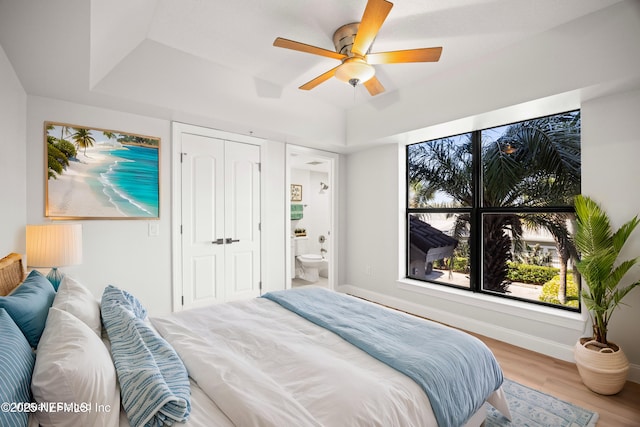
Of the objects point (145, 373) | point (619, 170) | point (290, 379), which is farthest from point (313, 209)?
point (145, 373)

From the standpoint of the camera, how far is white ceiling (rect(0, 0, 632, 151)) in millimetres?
1782

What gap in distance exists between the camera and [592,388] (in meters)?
2.20

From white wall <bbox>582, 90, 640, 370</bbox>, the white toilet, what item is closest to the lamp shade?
the white toilet

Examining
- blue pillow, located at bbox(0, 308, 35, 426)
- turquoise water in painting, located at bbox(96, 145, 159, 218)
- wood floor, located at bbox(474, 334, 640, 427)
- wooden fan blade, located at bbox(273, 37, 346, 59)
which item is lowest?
wood floor, located at bbox(474, 334, 640, 427)

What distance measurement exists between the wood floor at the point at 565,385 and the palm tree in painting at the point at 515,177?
29.2 inches

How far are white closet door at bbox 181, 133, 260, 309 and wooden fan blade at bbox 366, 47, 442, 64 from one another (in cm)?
200

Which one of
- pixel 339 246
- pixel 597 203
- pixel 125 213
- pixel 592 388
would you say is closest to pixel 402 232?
pixel 339 246

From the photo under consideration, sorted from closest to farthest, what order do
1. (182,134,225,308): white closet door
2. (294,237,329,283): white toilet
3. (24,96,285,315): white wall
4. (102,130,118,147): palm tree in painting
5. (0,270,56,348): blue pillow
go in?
(0,270,56,348): blue pillow < (24,96,285,315): white wall < (102,130,118,147): palm tree in painting < (182,134,225,308): white closet door < (294,237,329,283): white toilet

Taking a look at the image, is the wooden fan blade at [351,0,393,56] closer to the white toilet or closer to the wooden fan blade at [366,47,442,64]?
the wooden fan blade at [366,47,442,64]

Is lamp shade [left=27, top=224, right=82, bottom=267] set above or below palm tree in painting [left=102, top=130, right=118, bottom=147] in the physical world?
below

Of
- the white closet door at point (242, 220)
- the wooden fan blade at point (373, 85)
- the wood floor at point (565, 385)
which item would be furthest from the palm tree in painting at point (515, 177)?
the white closet door at point (242, 220)

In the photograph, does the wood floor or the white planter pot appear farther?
the white planter pot

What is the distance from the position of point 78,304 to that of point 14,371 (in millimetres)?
671

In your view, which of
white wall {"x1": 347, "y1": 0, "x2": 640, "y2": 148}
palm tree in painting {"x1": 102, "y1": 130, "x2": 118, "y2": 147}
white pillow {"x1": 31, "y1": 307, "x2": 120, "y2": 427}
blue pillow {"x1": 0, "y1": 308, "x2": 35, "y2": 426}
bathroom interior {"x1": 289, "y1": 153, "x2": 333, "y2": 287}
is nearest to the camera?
blue pillow {"x1": 0, "y1": 308, "x2": 35, "y2": 426}
